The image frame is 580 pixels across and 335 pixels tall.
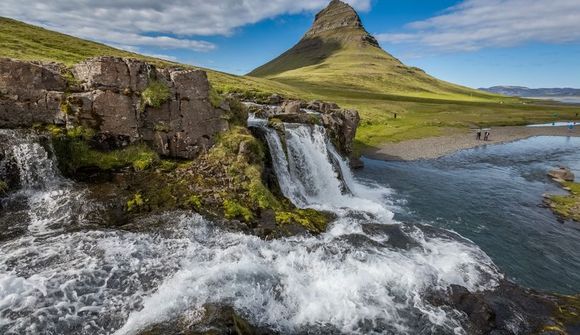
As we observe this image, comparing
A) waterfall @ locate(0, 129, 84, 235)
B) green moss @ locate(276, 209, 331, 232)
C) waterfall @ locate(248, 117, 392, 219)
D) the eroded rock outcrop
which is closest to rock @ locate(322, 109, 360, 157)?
the eroded rock outcrop

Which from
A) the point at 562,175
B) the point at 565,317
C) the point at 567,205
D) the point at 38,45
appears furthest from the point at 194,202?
the point at 38,45

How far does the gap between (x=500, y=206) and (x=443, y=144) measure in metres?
38.3

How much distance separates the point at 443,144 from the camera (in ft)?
241

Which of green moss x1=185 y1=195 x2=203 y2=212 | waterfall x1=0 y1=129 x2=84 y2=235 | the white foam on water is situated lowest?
the white foam on water

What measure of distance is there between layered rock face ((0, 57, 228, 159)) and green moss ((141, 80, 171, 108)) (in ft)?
0.24

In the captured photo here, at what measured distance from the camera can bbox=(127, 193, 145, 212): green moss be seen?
21.7 m

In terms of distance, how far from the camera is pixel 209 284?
16.4 metres

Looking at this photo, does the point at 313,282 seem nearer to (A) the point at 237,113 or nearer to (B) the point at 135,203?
(B) the point at 135,203

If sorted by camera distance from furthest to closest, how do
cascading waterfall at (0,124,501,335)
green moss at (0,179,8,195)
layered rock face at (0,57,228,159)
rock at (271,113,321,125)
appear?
rock at (271,113,321,125)
layered rock face at (0,57,228,159)
green moss at (0,179,8,195)
cascading waterfall at (0,124,501,335)

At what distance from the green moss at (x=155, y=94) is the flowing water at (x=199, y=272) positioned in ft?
22.5

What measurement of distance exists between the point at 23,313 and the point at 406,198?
34.2m

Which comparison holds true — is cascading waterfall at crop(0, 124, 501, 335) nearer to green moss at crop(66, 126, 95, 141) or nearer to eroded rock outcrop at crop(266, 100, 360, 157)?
green moss at crop(66, 126, 95, 141)

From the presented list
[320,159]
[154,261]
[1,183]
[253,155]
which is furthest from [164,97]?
[320,159]

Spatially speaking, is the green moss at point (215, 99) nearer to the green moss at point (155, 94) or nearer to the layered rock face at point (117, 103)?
the layered rock face at point (117, 103)
